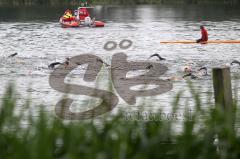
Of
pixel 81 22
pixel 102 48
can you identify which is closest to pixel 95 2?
pixel 81 22

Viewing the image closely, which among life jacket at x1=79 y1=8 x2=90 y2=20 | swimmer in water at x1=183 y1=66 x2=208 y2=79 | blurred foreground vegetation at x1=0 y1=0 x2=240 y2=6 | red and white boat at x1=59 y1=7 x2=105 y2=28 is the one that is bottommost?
swimmer in water at x1=183 y1=66 x2=208 y2=79

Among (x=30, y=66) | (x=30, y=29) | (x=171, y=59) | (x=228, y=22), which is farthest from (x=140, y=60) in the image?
(x=228, y=22)

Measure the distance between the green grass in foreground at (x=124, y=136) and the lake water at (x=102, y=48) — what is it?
1.46 feet

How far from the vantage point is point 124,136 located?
14.7 feet

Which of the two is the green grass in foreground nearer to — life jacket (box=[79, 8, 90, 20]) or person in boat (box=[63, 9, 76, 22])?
life jacket (box=[79, 8, 90, 20])

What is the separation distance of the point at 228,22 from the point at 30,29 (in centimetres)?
1802

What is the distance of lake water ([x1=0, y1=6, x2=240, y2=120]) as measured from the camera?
2172 cm

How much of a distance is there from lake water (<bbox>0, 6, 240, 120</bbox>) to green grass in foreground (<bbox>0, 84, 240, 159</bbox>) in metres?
0.45

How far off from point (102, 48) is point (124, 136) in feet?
115

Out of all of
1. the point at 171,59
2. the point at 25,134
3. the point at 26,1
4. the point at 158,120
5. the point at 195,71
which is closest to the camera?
the point at 25,134

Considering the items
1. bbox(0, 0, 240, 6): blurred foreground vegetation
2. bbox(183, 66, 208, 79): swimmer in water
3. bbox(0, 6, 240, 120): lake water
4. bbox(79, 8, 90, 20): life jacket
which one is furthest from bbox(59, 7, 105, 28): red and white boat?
bbox(0, 0, 240, 6): blurred foreground vegetation

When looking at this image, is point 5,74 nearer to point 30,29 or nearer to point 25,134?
point 25,134

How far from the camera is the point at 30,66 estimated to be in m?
28.8

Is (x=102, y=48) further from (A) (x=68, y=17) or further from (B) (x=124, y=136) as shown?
(B) (x=124, y=136)
